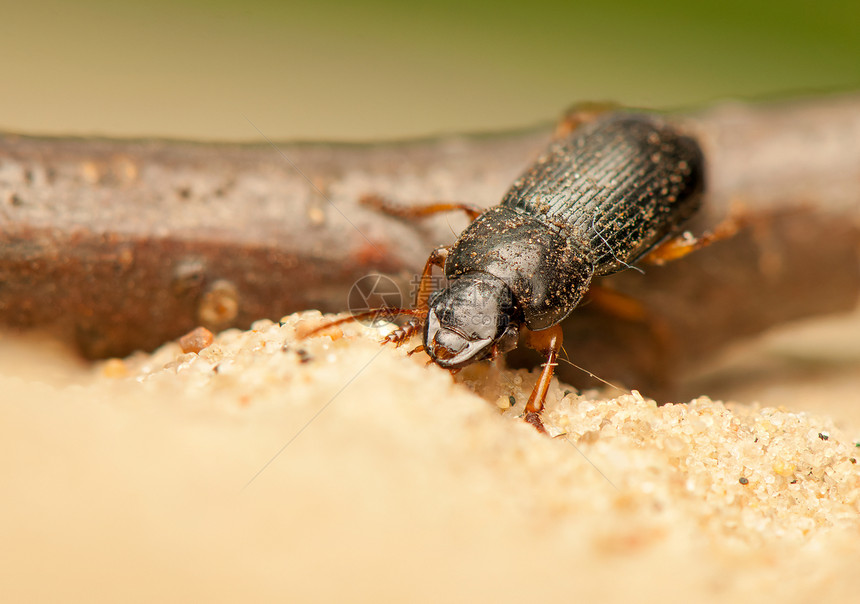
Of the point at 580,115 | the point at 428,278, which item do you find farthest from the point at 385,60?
the point at 428,278

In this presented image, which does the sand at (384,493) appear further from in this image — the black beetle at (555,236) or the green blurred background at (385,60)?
the green blurred background at (385,60)

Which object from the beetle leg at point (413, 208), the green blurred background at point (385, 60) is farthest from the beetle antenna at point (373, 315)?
the green blurred background at point (385, 60)

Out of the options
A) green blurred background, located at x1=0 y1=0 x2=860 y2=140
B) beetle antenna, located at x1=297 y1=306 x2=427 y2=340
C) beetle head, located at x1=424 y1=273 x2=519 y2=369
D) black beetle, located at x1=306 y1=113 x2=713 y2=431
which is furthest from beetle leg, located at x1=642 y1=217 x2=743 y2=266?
green blurred background, located at x1=0 y1=0 x2=860 y2=140

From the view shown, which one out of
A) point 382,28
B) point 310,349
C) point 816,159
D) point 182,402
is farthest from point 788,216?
point 382,28

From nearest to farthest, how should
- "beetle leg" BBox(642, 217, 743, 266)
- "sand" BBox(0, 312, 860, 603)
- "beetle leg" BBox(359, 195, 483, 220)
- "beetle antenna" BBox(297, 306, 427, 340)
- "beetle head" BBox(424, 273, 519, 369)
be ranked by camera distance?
"sand" BBox(0, 312, 860, 603)
"beetle antenna" BBox(297, 306, 427, 340)
"beetle head" BBox(424, 273, 519, 369)
"beetle leg" BBox(359, 195, 483, 220)
"beetle leg" BBox(642, 217, 743, 266)

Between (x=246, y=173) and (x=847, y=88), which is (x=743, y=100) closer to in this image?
(x=847, y=88)

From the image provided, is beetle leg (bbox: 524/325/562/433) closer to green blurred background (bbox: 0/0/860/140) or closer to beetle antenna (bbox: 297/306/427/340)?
beetle antenna (bbox: 297/306/427/340)

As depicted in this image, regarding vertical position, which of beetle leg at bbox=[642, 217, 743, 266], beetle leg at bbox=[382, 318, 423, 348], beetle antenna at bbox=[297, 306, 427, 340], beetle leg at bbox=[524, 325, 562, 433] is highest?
beetle leg at bbox=[642, 217, 743, 266]
